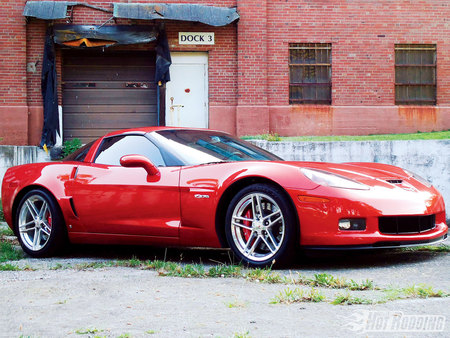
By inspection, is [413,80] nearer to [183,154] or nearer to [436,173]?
[436,173]

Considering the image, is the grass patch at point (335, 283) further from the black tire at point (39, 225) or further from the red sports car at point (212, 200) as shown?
the black tire at point (39, 225)

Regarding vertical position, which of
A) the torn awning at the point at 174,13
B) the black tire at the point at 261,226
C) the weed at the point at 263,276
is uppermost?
the torn awning at the point at 174,13

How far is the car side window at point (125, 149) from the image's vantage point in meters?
6.29

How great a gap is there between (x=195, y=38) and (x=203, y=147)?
11.8 meters

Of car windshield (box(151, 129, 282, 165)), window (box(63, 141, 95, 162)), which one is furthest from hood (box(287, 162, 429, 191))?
window (box(63, 141, 95, 162))

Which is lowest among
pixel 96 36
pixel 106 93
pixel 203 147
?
pixel 203 147

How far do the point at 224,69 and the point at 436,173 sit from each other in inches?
361

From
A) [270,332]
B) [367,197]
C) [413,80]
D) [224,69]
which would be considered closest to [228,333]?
[270,332]

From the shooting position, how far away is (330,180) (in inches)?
215

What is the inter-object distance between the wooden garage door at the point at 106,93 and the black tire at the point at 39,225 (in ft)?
36.0

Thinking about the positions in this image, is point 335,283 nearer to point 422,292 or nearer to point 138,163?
point 422,292

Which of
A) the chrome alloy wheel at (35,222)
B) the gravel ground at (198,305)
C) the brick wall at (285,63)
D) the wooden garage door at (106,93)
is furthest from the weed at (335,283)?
the wooden garage door at (106,93)

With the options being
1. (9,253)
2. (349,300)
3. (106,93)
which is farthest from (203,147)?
(106,93)

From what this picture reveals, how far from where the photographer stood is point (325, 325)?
3551 mm
